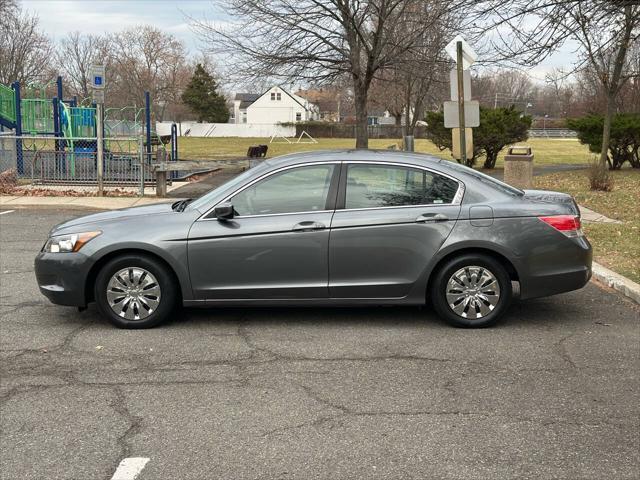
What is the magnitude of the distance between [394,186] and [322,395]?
2.26 metres

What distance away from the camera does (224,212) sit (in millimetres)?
5867

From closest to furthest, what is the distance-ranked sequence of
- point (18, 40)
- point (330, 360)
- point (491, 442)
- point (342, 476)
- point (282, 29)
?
1. point (342, 476)
2. point (491, 442)
3. point (330, 360)
4. point (282, 29)
5. point (18, 40)

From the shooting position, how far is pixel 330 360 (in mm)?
5234

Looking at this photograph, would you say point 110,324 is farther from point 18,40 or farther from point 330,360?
point 18,40

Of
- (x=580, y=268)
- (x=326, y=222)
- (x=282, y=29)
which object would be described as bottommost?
(x=580, y=268)

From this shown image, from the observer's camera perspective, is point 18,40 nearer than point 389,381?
No

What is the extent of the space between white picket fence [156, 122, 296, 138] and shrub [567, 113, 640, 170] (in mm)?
61756

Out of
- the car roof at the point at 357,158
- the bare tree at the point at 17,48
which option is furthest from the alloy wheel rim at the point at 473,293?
the bare tree at the point at 17,48

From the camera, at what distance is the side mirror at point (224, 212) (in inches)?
231

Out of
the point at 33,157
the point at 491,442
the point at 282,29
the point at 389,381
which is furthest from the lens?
the point at 282,29

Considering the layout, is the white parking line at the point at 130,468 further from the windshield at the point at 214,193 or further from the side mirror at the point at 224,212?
the windshield at the point at 214,193

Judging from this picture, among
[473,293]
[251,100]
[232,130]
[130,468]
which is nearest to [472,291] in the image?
[473,293]

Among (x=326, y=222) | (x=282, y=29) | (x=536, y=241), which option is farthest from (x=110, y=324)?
(x=282, y=29)

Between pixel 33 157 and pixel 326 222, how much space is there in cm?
1461
